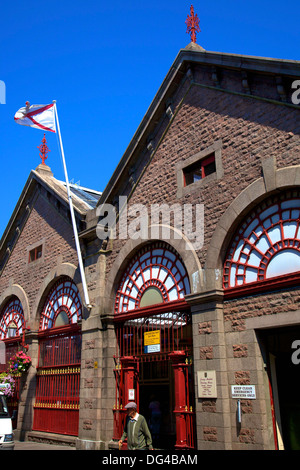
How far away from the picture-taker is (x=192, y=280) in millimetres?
11812

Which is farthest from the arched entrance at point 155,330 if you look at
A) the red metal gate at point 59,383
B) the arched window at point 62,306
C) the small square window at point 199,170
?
the arched window at point 62,306

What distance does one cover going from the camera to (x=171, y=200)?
43.7ft

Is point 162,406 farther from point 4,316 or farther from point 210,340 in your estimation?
point 4,316

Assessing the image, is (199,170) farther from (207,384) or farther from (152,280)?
(207,384)

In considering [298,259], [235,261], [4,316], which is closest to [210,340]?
[235,261]

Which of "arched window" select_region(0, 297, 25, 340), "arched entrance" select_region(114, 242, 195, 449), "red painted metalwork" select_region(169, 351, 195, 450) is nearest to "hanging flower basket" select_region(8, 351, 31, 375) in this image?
"arched window" select_region(0, 297, 25, 340)

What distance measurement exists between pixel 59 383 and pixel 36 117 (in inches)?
384

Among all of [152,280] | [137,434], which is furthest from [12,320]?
[137,434]

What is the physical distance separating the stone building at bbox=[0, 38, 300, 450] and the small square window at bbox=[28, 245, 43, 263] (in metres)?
1.38

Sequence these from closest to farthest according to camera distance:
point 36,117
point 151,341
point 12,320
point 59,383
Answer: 1. point 151,341
2. point 59,383
3. point 36,117
4. point 12,320

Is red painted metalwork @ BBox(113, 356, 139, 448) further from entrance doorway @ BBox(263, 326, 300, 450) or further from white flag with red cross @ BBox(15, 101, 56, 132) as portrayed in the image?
white flag with red cross @ BBox(15, 101, 56, 132)

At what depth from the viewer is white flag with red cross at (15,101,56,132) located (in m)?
16.7

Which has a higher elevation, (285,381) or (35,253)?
(35,253)

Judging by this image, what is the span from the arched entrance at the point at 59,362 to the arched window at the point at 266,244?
7.10 meters
